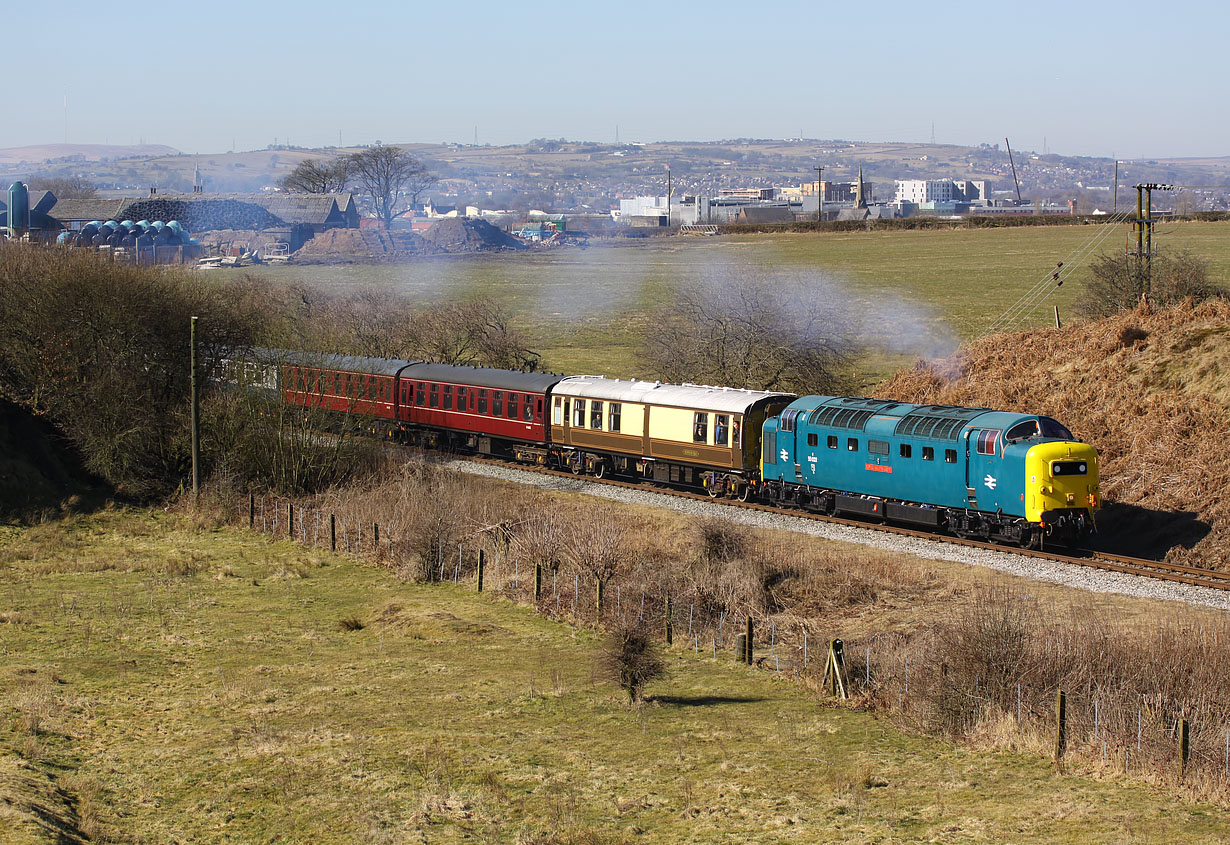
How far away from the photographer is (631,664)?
21891mm

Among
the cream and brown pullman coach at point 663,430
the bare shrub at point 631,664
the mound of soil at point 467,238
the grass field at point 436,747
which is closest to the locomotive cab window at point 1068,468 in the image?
the cream and brown pullman coach at point 663,430

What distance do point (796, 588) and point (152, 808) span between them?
15.2 meters

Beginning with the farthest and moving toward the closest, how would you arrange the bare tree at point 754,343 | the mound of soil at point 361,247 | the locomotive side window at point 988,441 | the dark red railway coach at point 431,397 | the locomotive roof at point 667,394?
the mound of soil at point 361,247
the bare tree at point 754,343
the dark red railway coach at point 431,397
the locomotive roof at point 667,394
the locomotive side window at point 988,441

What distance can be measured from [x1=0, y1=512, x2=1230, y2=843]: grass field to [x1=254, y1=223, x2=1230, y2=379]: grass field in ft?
105

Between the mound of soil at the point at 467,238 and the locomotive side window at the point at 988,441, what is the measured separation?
83588 millimetres

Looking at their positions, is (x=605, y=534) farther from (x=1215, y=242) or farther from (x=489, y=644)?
(x=1215, y=242)

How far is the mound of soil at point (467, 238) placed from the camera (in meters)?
113

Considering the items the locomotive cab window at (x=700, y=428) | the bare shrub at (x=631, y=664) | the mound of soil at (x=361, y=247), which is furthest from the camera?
the mound of soil at (x=361, y=247)

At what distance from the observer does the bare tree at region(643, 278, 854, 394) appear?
49.0m

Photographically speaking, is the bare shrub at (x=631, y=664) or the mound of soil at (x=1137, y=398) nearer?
the bare shrub at (x=631, y=664)

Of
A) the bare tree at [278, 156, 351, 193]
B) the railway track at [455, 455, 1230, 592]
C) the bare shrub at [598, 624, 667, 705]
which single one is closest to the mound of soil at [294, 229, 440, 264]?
the bare tree at [278, 156, 351, 193]

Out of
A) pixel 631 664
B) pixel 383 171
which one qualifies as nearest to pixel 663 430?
pixel 631 664

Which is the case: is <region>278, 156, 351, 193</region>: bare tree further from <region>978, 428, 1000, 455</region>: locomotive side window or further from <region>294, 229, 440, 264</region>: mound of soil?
<region>978, 428, 1000, 455</region>: locomotive side window

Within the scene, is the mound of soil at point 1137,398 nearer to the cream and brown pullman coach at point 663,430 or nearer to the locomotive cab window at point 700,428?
the cream and brown pullman coach at point 663,430
